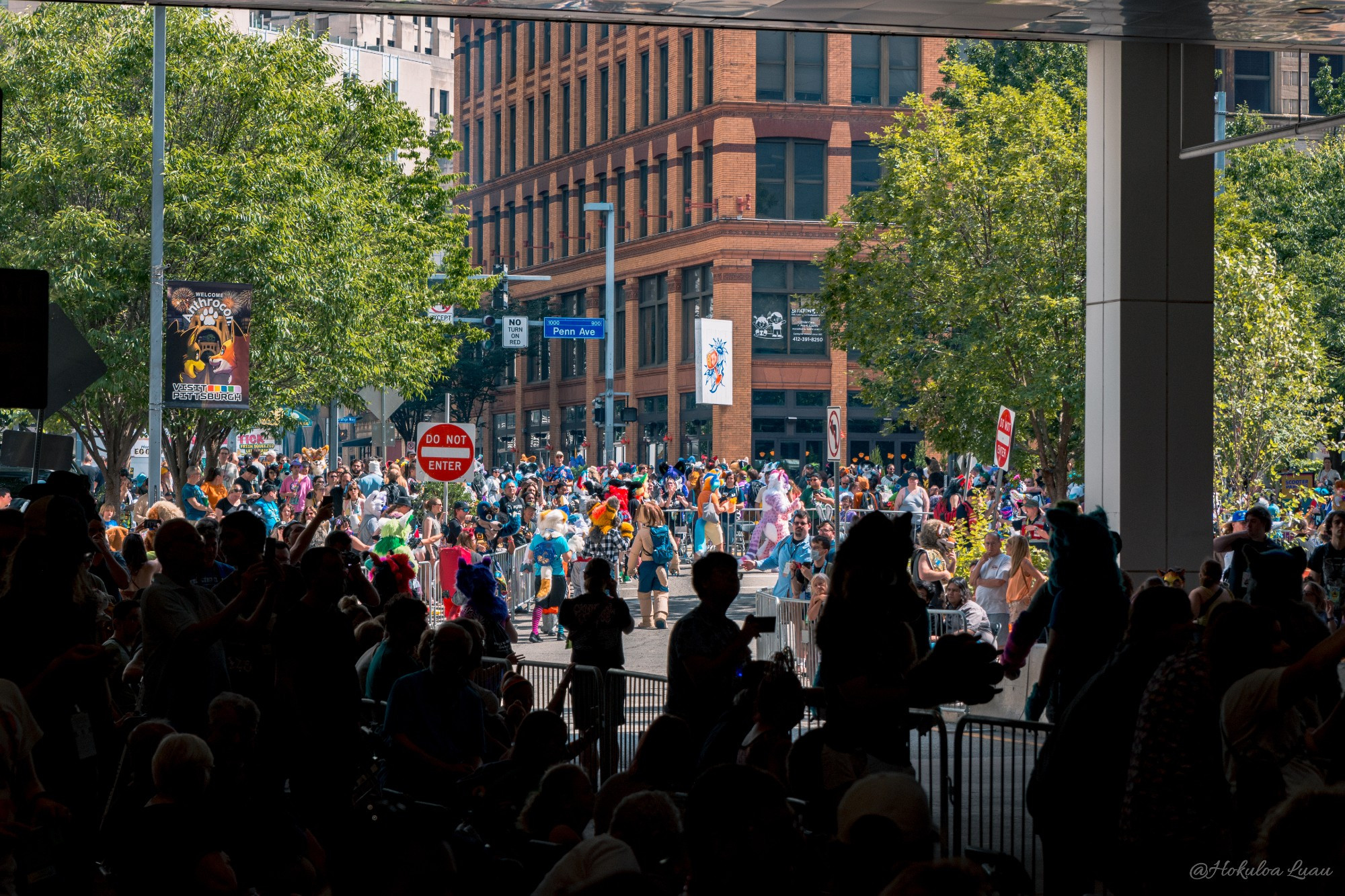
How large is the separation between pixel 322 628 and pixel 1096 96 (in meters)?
Answer: 9.27

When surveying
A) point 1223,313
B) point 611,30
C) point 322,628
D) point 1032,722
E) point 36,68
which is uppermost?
point 611,30

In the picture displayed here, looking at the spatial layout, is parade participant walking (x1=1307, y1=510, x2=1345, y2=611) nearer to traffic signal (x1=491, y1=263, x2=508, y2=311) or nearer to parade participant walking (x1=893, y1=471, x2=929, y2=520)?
parade participant walking (x1=893, y1=471, x2=929, y2=520)

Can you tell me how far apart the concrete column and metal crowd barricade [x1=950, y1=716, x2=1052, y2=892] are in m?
3.31

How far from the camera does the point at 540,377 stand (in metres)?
74.4

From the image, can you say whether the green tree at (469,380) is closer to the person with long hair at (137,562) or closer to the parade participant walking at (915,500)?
the parade participant walking at (915,500)

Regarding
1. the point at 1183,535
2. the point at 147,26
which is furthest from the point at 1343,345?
the point at 1183,535

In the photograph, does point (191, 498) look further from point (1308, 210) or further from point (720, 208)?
point (720, 208)

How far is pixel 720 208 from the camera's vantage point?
60250 millimetres

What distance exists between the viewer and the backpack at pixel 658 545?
A: 2256 centimetres

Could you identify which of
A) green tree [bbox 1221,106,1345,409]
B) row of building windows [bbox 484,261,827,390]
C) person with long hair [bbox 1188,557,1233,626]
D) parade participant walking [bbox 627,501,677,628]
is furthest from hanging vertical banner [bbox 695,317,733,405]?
person with long hair [bbox 1188,557,1233,626]

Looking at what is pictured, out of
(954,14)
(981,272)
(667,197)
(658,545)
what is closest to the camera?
(954,14)

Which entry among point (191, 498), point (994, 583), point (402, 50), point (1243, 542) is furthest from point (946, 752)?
point (402, 50)

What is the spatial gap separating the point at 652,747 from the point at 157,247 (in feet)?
85.8

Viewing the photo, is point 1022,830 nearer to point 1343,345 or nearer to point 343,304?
point 343,304
